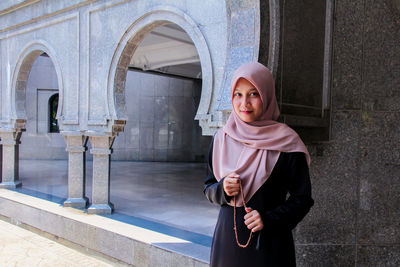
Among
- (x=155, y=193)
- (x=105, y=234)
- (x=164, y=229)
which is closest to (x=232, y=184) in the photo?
(x=164, y=229)

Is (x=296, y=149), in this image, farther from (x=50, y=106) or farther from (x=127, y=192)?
(x=50, y=106)

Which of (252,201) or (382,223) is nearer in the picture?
(252,201)

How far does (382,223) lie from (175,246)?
2.32 metres

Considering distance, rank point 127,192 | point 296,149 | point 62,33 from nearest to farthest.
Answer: point 296,149 < point 62,33 < point 127,192

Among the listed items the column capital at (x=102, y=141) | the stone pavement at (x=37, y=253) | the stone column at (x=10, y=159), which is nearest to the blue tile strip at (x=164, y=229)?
→ the stone pavement at (x=37, y=253)

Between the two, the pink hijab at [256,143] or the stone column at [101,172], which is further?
the stone column at [101,172]

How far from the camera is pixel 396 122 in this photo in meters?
2.96

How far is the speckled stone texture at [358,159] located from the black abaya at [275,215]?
127cm

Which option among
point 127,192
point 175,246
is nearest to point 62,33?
point 127,192

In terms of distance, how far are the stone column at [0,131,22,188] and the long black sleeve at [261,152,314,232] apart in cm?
786

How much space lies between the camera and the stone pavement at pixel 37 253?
16.2ft

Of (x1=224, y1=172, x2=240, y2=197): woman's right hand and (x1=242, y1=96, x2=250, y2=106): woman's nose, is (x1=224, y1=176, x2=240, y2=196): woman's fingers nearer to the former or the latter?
(x1=224, y1=172, x2=240, y2=197): woman's right hand

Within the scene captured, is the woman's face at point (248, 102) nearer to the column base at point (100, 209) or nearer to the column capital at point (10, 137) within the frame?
the column base at point (100, 209)

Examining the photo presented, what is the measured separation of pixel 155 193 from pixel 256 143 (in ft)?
21.4
